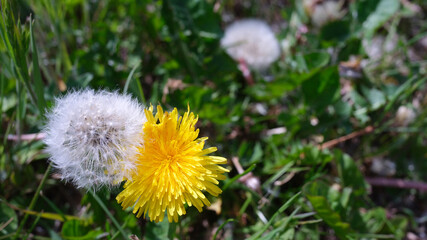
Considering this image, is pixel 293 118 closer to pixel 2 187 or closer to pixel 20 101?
pixel 20 101

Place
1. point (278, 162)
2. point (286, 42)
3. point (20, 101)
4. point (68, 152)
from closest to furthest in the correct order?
point (68, 152) < point (20, 101) < point (278, 162) < point (286, 42)

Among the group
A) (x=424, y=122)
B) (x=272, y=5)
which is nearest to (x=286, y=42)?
(x=272, y=5)

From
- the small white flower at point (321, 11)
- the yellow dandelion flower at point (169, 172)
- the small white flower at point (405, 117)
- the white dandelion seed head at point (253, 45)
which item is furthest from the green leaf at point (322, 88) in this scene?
the yellow dandelion flower at point (169, 172)

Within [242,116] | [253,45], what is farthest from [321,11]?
[242,116]

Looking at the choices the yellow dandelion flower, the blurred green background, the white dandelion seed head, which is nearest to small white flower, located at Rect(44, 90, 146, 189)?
the yellow dandelion flower

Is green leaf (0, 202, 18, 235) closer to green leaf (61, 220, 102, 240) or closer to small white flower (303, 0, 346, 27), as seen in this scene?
green leaf (61, 220, 102, 240)
